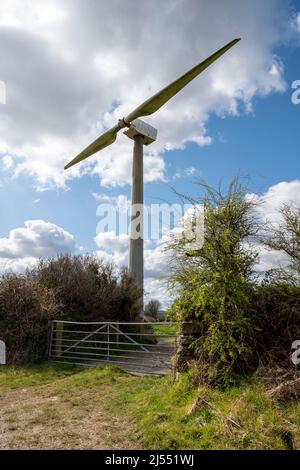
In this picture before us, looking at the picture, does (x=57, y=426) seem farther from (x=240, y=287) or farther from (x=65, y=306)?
(x=65, y=306)

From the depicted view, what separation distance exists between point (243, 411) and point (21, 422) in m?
3.42

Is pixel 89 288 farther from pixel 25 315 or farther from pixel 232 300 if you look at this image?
pixel 232 300

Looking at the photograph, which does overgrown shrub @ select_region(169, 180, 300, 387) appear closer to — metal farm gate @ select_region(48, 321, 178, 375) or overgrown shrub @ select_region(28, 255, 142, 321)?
metal farm gate @ select_region(48, 321, 178, 375)

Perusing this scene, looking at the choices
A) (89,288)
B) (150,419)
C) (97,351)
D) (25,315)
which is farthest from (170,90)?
(150,419)

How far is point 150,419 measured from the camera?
16.7ft

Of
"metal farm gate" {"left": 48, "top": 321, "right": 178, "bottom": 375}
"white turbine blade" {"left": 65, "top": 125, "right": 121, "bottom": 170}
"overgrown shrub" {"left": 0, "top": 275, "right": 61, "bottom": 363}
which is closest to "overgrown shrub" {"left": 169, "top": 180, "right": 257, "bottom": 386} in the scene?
"metal farm gate" {"left": 48, "top": 321, "right": 178, "bottom": 375}

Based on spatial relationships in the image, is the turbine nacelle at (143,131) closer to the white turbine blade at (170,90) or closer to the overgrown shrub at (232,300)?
the white turbine blade at (170,90)

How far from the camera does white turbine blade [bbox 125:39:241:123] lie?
15.2m

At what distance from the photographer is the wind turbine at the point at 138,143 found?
723 inches

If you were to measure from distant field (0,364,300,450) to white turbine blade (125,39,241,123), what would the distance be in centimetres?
1334

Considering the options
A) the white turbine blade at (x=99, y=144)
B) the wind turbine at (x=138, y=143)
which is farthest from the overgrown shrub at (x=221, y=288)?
the white turbine blade at (x=99, y=144)

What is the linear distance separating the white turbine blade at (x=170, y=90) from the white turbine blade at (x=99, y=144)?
1.11 m

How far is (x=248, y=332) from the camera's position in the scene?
589 cm
